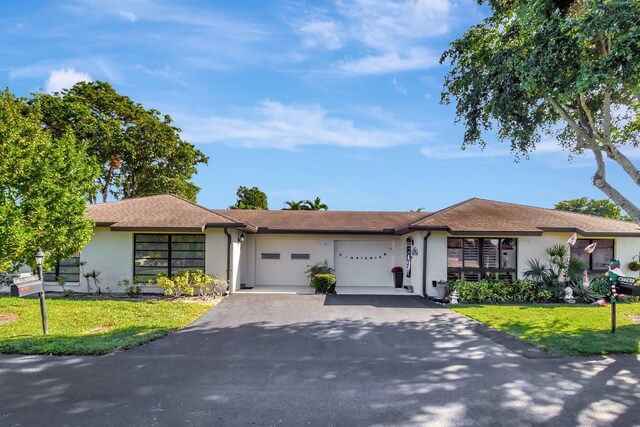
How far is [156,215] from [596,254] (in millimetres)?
18074

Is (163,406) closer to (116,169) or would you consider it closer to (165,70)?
(165,70)

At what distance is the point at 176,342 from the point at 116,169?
76.8 feet

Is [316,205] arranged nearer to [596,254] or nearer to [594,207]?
[596,254]

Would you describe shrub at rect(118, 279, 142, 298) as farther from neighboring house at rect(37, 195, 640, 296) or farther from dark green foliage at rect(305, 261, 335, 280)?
dark green foliage at rect(305, 261, 335, 280)

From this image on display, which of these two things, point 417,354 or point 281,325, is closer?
point 417,354

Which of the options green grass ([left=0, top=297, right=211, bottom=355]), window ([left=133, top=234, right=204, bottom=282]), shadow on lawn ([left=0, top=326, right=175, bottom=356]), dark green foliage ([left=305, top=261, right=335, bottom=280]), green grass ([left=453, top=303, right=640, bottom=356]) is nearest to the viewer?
shadow on lawn ([left=0, top=326, right=175, bottom=356])

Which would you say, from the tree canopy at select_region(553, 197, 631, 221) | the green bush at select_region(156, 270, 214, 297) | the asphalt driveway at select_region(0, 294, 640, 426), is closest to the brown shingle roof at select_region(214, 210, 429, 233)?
the green bush at select_region(156, 270, 214, 297)

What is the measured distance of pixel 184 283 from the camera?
13336mm

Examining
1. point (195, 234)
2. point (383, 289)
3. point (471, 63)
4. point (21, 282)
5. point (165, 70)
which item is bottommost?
point (383, 289)

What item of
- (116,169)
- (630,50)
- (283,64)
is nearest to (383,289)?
(283,64)

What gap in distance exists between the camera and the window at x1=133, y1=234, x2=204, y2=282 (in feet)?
46.5

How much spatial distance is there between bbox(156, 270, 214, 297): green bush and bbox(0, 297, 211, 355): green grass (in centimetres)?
73

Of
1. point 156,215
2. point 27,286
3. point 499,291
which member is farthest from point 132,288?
point 499,291

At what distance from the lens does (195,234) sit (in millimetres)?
14289
